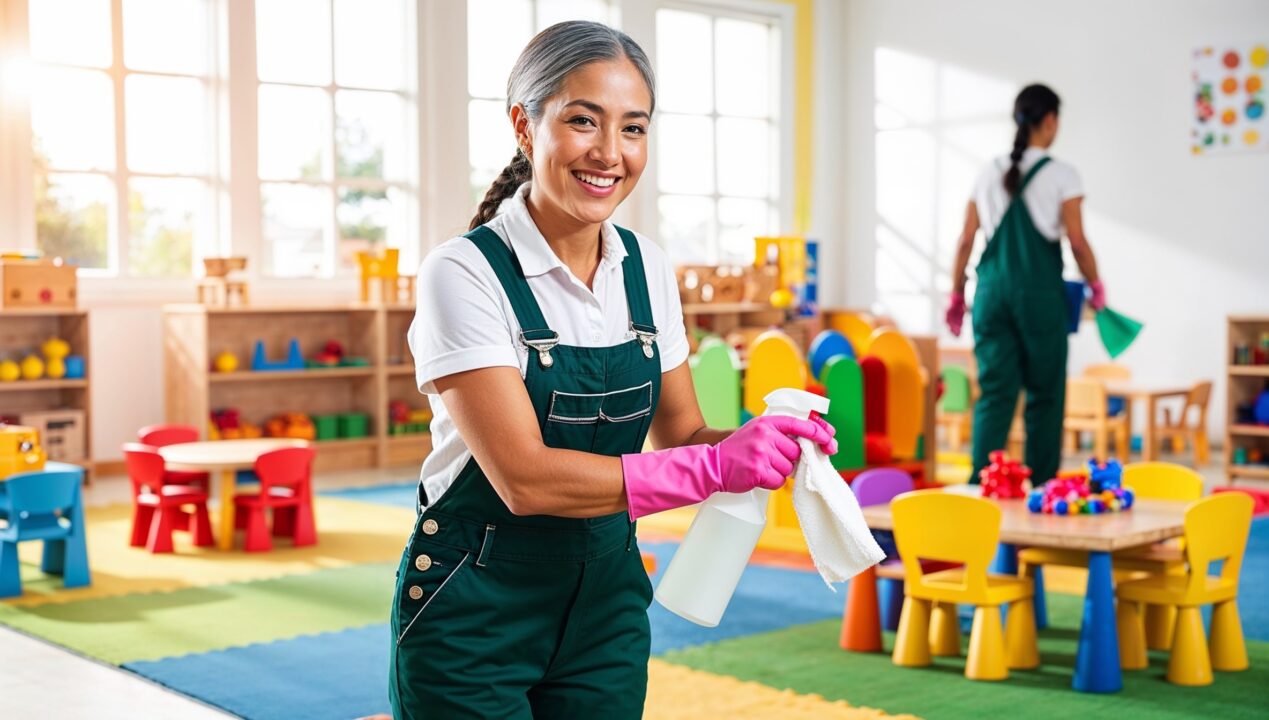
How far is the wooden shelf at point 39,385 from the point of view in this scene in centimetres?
895

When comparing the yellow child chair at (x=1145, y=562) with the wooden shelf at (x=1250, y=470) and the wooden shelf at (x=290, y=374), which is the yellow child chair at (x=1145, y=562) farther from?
the wooden shelf at (x=290, y=374)

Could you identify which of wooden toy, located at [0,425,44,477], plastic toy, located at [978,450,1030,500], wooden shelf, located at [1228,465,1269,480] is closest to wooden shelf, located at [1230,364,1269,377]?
wooden shelf, located at [1228,465,1269,480]

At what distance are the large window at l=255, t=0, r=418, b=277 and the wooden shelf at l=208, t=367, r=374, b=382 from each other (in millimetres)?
818

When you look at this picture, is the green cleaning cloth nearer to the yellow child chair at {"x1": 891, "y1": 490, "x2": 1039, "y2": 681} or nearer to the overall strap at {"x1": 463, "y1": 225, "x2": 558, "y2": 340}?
the yellow child chair at {"x1": 891, "y1": 490, "x2": 1039, "y2": 681}

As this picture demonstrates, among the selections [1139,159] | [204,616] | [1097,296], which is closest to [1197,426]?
[1139,159]

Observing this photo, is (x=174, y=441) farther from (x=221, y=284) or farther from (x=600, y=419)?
(x=600, y=419)

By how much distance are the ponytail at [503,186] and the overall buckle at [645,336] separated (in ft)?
0.99

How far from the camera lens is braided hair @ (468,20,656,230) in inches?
73.5

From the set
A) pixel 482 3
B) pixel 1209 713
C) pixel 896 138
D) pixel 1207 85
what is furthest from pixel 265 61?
pixel 1209 713

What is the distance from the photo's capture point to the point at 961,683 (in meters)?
4.58

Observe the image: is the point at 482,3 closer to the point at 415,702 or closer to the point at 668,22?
the point at 668,22

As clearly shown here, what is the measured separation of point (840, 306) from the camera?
14.0 metres

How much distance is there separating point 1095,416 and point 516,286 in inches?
369

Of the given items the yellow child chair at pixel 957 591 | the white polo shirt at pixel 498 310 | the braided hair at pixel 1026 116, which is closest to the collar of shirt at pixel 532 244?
the white polo shirt at pixel 498 310
